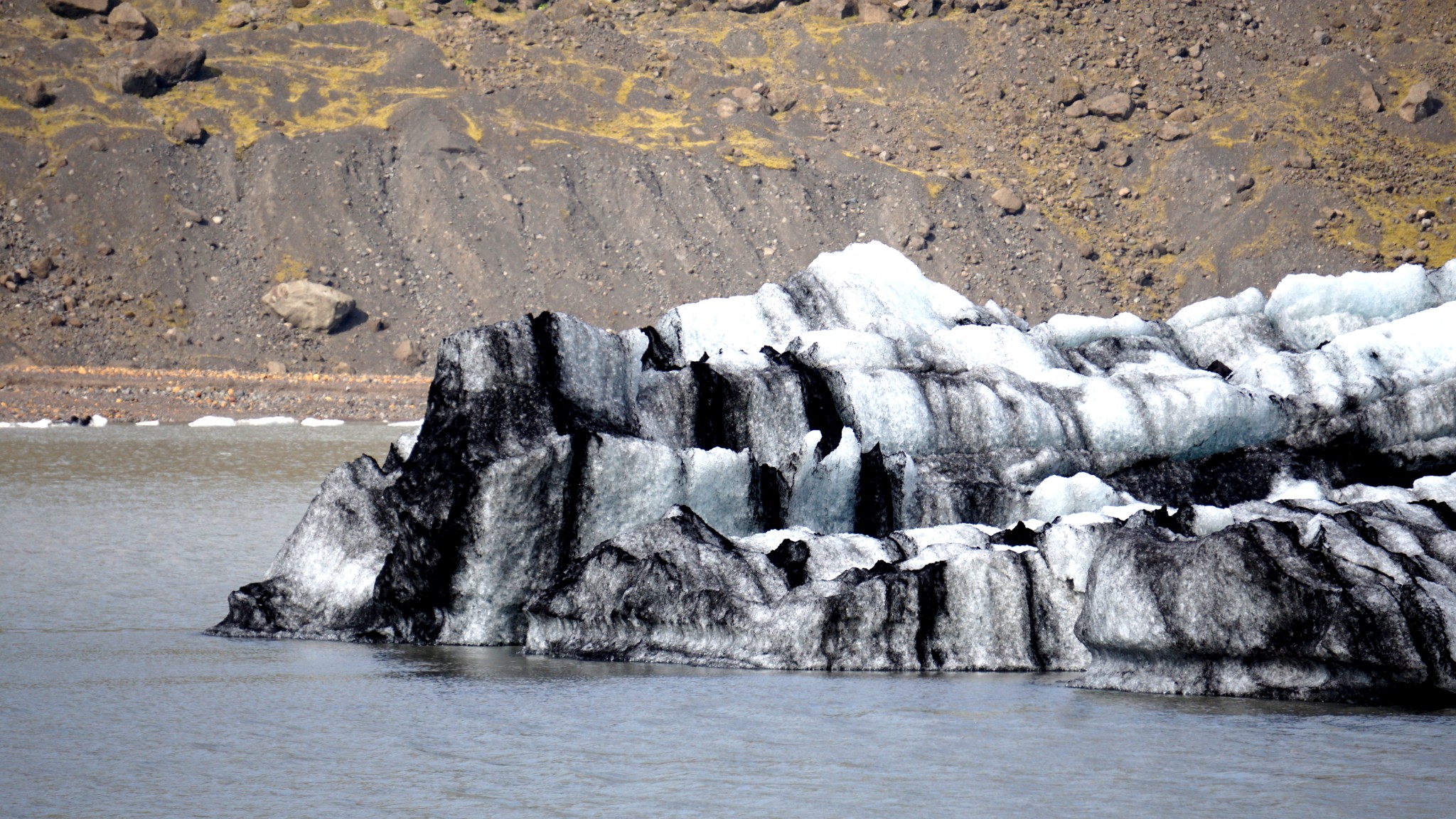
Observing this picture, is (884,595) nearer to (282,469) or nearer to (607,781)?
(607,781)

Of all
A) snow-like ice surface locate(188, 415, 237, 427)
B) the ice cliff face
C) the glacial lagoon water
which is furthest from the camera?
snow-like ice surface locate(188, 415, 237, 427)

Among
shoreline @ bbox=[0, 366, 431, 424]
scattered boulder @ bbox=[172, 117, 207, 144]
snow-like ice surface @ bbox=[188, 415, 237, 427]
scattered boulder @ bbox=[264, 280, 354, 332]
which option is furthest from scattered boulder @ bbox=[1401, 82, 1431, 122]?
scattered boulder @ bbox=[172, 117, 207, 144]

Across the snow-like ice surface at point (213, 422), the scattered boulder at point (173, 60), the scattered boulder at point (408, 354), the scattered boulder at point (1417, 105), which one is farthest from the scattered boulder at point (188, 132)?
the scattered boulder at point (1417, 105)

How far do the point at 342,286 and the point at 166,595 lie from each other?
5386 centimetres

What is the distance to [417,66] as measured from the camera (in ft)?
287

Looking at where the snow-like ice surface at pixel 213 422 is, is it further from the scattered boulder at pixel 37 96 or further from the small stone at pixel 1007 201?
the small stone at pixel 1007 201

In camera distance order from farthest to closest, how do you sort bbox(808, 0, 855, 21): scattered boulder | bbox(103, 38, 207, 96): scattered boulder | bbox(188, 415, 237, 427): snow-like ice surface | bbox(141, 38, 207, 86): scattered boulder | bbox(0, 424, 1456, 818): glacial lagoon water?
bbox(808, 0, 855, 21): scattered boulder, bbox(141, 38, 207, 86): scattered boulder, bbox(103, 38, 207, 96): scattered boulder, bbox(188, 415, 237, 427): snow-like ice surface, bbox(0, 424, 1456, 818): glacial lagoon water

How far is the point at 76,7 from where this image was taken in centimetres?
8519

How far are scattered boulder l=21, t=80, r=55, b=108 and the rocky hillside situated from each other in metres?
0.22

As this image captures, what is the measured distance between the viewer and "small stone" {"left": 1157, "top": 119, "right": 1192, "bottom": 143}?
87.1 meters

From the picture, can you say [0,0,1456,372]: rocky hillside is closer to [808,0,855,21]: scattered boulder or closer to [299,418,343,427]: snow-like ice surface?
[808,0,855,21]: scattered boulder

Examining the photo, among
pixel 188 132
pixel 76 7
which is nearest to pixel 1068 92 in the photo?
pixel 188 132

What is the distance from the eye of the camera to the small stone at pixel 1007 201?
8156cm

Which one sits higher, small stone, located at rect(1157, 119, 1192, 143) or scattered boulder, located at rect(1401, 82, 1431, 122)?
scattered boulder, located at rect(1401, 82, 1431, 122)
